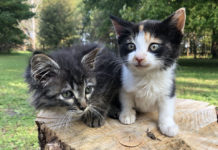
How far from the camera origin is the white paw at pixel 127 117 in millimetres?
1663

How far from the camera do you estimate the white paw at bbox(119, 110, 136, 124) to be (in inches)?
65.5

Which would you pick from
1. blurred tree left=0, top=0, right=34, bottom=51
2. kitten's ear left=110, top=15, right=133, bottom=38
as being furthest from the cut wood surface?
blurred tree left=0, top=0, right=34, bottom=51

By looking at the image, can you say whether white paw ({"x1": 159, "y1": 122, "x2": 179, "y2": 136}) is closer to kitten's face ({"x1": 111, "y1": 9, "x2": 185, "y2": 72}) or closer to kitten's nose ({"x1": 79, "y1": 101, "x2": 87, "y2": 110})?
kitten's face ({"x1": 111, "y1": 9, "x2": 185, "y2": 72})

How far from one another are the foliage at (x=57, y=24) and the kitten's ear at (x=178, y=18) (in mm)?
18174

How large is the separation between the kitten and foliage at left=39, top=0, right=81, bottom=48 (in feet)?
58.9

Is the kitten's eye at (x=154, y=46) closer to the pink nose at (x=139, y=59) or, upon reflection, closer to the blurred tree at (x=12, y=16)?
the pink nose at (x=139, y=59)

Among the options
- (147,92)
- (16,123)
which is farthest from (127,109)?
(16,123)

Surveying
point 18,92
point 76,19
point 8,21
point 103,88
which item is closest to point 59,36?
point 76,19

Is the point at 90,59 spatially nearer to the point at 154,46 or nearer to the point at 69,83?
the point at 69,83

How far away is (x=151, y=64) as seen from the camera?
1392 mm

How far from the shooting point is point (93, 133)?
1.54 meters

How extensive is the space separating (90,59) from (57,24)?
19.0m

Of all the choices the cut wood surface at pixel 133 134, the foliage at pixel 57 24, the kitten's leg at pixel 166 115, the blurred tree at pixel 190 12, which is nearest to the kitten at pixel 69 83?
the cut wood surface at pixel 133 134

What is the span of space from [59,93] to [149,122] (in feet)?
2.55
